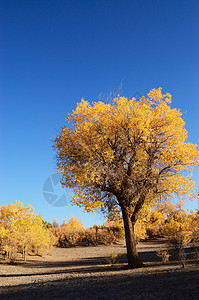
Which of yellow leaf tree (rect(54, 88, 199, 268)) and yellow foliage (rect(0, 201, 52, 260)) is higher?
yellow leaf tree (rect(54, 88, 199, 268))

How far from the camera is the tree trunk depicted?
1403 cm

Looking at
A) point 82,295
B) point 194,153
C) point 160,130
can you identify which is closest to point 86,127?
point 160,130

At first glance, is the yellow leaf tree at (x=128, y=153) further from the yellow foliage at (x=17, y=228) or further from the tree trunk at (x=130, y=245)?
the yellow foliage at (x=17, y=228)

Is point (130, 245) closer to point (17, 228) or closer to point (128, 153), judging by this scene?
point (128, 153)

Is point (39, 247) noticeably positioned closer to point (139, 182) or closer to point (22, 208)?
point (22, 208)

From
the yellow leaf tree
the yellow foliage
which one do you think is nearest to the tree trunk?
the yellow leaf tree

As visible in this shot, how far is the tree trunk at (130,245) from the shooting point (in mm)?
14031

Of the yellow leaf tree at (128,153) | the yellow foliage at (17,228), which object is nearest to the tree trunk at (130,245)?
the yellow leaf tree at (128,153)

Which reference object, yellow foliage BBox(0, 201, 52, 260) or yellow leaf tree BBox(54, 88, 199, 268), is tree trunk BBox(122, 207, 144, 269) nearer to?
yellow leaf tree BBox(54, 88, 199, 268)

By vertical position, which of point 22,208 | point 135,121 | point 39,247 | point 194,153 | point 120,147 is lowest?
point 39,247

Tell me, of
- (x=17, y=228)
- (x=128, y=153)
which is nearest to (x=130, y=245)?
(x=128, y=153)

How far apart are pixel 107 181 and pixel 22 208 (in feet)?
51.2

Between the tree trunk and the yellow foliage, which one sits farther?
the yellow foliage

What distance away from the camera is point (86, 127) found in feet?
46.2
